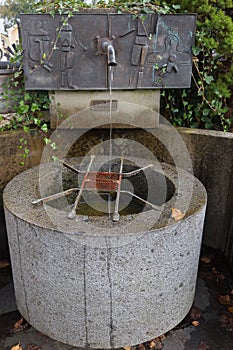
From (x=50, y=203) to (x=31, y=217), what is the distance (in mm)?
609

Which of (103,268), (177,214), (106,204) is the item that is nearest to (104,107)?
(106,204)

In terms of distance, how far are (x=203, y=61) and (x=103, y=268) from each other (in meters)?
2.49

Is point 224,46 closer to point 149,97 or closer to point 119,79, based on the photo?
point 149,97

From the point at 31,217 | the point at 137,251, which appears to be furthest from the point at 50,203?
the point at 137,251

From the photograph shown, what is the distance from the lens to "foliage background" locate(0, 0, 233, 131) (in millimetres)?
3247

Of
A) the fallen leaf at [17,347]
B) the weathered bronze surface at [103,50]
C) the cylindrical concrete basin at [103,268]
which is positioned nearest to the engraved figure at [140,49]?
the weathered bronze surface at [103,50]

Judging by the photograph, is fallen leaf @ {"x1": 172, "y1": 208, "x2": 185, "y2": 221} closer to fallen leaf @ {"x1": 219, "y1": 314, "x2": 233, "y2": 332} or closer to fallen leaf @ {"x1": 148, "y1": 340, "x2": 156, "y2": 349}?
fallen leaf @ {"x1": 148, "y1": 340, "x2": 156, "y2": 349}

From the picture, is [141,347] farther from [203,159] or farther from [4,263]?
[203,159]

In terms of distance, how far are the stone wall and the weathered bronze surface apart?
589 millimetres

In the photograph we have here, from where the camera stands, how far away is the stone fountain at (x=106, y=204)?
86.5 inches

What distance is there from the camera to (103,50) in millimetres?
3123

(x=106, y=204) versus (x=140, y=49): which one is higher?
(x=140, y=49)

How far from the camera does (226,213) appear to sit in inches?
140

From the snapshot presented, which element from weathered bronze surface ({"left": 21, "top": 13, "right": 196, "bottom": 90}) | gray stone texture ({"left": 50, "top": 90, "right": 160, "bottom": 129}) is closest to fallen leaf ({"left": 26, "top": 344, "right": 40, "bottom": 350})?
gray stone texture ({"left": 50, "top": 90, "right": 160, "bottom": 129})
